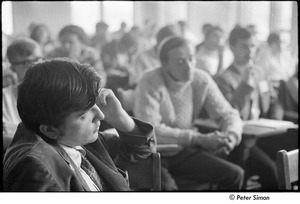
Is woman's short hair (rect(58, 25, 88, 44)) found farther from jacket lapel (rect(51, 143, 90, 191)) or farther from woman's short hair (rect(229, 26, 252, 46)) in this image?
jacket lapel (rect(51, 143, 90, 191))

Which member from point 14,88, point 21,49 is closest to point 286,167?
point 14,88

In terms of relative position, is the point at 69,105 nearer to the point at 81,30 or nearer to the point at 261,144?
the point at 261,144

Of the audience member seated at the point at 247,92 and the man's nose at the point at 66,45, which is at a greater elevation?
the man's nose at the point at 66,45

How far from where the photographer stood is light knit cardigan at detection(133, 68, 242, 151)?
162 cm

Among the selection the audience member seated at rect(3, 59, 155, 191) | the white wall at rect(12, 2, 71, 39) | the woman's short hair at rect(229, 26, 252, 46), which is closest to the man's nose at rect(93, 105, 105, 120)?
the audience member seated at rect(3, 59, 155, 191)

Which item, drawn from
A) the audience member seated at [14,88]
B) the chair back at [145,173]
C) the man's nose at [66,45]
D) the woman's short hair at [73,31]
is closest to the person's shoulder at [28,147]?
the chair back at [145,173]

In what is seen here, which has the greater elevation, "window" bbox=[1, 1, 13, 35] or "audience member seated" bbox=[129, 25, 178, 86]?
"window" bbox=[1, 1, 13, 35]

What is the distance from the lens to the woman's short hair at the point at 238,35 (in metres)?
2.47

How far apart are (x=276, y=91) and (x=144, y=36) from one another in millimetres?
1829

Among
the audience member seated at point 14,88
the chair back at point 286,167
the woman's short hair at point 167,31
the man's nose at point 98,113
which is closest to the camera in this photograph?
the man's nose at point 98,113

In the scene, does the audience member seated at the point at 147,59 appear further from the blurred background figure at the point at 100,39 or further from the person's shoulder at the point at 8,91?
the person's shoulder at the point at 8,91

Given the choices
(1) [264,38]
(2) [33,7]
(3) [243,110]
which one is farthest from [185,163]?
(2) [33,7]

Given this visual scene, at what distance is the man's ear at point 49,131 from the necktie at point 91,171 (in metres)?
0.10

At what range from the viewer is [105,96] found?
108 centimetres
